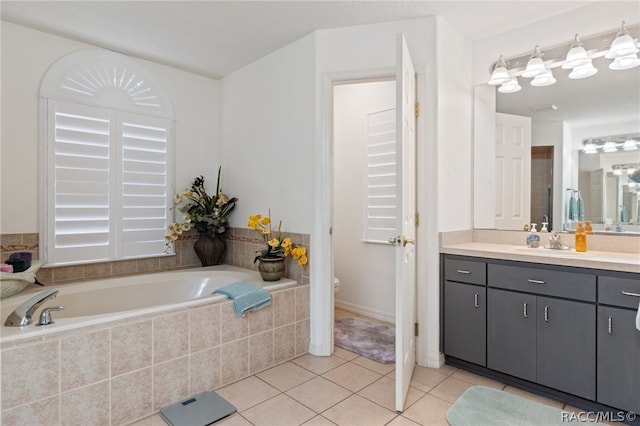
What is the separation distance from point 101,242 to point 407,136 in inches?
106

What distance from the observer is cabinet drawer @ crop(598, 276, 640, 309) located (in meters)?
1.77

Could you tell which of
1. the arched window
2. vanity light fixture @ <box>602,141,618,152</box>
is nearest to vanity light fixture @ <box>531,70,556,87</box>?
vanity light fixture @ <box>602,141,618,152</box>

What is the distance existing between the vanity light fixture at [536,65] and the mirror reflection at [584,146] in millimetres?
152

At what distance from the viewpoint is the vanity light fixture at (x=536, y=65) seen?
2461mm

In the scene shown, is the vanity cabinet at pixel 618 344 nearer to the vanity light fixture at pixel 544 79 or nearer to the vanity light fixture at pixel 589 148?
the vanity light fixture at pixel 589 148

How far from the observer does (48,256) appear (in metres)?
2.72

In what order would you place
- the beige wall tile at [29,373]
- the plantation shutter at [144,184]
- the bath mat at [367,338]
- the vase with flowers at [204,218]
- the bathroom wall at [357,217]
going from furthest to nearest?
the bathroom wall at [357,217] → the vase with flowers at [204,218] → the plantation shutter at [144,184] → the bath mat at [367,338] → the beige wall tile at [29,373]

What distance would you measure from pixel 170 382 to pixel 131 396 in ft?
0.69

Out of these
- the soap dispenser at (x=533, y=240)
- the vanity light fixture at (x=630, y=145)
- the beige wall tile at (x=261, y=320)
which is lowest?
the beige wall tile at (x=261, y=320)

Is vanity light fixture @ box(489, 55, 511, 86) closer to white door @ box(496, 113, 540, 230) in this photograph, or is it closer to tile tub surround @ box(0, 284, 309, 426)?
white door @ box(496, 113, 540, 230)

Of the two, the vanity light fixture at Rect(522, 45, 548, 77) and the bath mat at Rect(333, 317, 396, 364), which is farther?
the bath mat at Rect(333, 317, 396, 364)

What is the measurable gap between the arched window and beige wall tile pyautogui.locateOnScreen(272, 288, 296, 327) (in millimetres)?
1483

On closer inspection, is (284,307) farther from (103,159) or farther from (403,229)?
(103,159)

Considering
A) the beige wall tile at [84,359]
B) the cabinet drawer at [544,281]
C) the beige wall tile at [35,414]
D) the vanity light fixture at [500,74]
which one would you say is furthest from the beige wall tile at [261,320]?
the vanity light fixture at [500,74]
